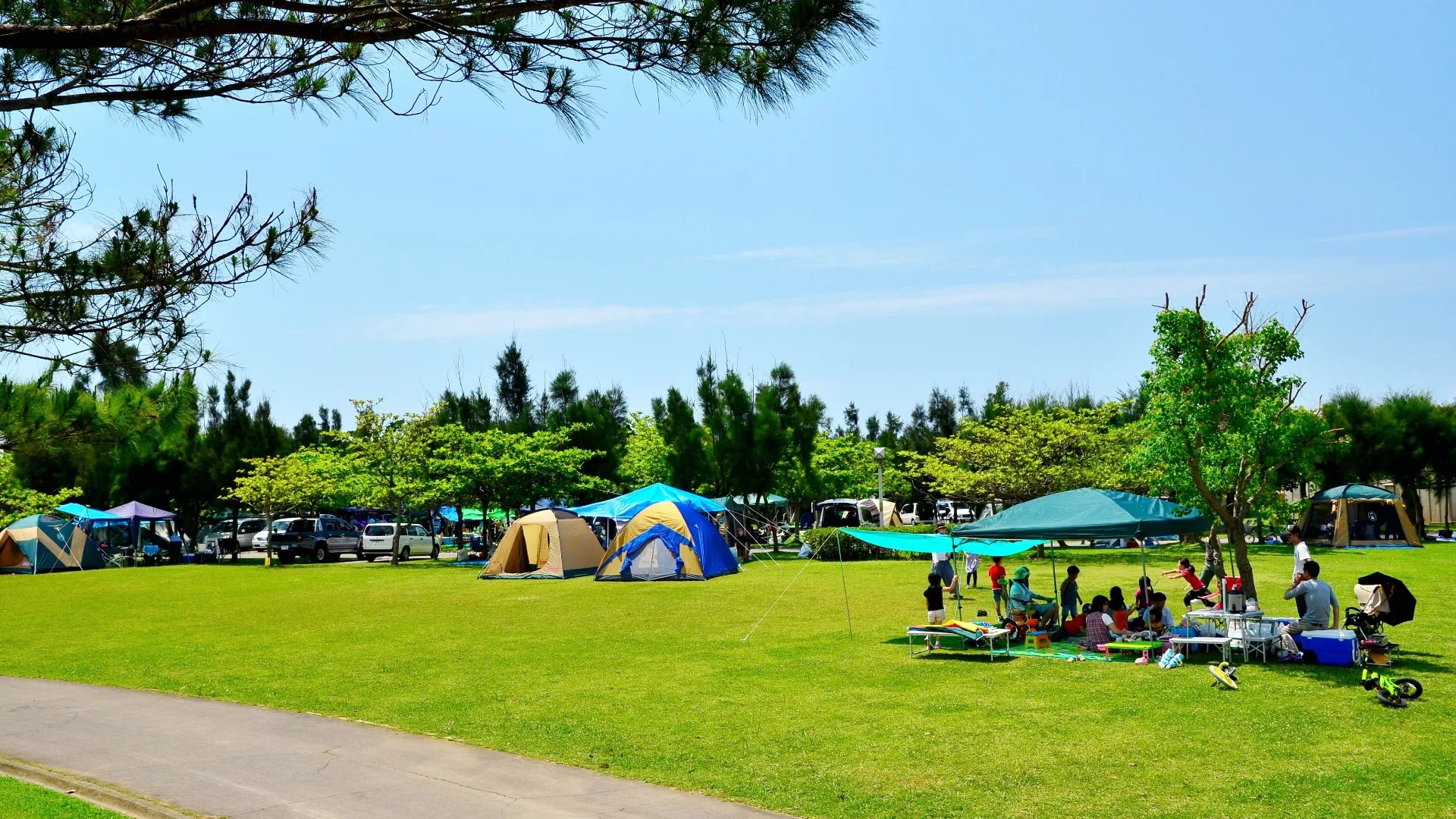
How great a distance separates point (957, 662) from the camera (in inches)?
479

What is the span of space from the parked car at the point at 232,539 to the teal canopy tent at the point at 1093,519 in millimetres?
32317

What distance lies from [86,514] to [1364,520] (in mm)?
40104

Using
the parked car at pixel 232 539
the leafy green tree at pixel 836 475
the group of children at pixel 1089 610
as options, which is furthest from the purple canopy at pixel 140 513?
the group of children at pixel 1089 610

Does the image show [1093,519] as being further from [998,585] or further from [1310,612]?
[998,585]

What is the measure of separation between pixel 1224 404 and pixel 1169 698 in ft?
14.4

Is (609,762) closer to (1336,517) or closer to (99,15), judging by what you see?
(99,15)

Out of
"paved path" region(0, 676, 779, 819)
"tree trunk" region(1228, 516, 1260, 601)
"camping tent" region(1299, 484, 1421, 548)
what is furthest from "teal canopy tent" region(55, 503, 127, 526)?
"camping tent" region(1299, 484, 1421, 548)

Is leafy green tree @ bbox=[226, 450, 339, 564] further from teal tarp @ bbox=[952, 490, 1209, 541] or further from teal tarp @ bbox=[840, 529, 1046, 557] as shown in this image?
teal tarp @ bbox=[952, 490, 1209, 541]

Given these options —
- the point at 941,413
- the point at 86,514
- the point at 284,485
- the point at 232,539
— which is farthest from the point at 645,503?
the point at 941,413

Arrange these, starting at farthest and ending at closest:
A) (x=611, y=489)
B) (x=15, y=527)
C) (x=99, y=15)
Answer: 1. (x=611, y=489)
2. (x=15, y=527)
3. (x=99, y=15)

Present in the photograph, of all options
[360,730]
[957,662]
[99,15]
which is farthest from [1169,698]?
[99,15]

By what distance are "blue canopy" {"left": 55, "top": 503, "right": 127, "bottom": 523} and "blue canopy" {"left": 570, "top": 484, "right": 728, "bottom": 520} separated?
1813 cm

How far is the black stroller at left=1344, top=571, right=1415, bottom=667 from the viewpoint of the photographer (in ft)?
36.6

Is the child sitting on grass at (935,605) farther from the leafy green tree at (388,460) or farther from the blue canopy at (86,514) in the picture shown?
the blue canopy at (86,514)
